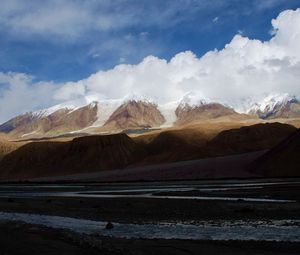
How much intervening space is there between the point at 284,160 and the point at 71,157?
89793mm

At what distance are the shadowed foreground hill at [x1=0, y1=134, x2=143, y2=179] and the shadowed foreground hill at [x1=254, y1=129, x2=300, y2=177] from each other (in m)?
67.0

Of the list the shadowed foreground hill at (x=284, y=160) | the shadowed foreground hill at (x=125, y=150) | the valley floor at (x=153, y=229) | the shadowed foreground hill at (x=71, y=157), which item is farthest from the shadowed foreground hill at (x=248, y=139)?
the valley floor at (x=153, y=229)

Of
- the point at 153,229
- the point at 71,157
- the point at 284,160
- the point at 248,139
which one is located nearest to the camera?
the point at 153,229

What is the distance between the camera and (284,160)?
9562 cm

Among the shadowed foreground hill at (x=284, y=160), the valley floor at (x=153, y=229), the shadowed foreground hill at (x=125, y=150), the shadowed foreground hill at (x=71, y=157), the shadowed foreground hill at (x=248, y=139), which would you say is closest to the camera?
the valley floor at (x=153, y=229)

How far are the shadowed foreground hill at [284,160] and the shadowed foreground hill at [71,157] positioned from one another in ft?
220

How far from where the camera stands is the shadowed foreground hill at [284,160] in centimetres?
9244

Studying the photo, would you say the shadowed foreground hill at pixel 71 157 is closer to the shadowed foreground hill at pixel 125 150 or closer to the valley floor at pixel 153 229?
the shadowed foreground hill at pixel 125 150

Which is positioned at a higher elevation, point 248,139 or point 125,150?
point 248,139

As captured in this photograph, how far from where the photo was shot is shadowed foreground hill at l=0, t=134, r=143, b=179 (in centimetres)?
16327

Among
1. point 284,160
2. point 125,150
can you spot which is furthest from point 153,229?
point 125,150

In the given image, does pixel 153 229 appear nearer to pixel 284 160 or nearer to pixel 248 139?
pixel 284 160

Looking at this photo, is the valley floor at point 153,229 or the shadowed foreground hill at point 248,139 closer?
the valley floor at point 153,229

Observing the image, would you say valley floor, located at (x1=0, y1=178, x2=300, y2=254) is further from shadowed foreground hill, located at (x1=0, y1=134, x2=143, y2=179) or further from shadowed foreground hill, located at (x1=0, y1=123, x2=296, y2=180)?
shadowed foreground hill, located at (x1=0, y1=134, x2=143, y2=179)
